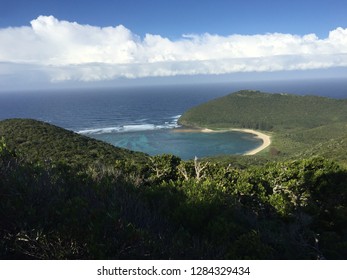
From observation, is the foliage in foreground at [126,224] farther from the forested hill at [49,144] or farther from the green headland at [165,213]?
the forested hill at [49,144]

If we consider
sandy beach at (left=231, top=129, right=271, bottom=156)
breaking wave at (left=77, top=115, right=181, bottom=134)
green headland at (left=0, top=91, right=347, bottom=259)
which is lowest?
sandy beach at (left=231, top=129, right=271, bottom=156)

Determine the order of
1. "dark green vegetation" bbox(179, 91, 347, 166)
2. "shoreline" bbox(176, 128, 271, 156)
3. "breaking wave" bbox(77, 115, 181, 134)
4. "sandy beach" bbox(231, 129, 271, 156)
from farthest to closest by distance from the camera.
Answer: "breaking wave" bbox(77, 115, 181, 134), "dark green vegetation" bbox(179, 91, 347, 166), "shoreline" bbox(176, 128, 271, 156), "sandy beach" bbox(231, 129, 271, 156)

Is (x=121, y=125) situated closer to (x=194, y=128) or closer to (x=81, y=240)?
(x=194, y=128)

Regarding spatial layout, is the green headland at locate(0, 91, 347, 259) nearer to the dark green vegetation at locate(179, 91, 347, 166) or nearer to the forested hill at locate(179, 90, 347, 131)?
the dark green vegetation at locate(179, 91, 347, 166)

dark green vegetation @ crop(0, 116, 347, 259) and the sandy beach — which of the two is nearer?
dark green vegetation @ crop(0, 116, 347, 259)

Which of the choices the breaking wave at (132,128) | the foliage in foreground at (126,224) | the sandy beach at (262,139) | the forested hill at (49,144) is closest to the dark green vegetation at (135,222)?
the foliage in foreground at (126,224)

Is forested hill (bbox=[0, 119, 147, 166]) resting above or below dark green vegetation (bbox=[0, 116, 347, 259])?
below

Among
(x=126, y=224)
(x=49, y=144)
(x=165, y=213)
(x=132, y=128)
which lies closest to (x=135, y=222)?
(x=126, y=224)

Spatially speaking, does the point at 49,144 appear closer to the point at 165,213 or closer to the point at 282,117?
the point at 165,213

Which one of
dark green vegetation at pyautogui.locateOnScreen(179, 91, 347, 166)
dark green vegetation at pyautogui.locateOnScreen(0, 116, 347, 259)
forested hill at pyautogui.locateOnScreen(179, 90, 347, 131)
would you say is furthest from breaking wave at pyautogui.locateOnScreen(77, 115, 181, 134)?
dark green vegetation at pyautogui.locateOnScreen(0, 116, 347, 259)
